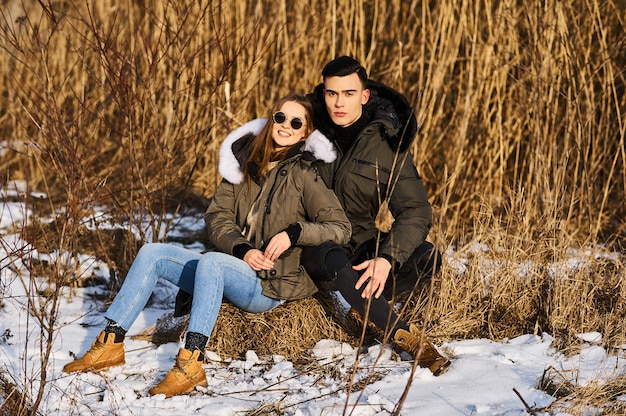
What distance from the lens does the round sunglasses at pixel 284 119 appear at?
9.29ft

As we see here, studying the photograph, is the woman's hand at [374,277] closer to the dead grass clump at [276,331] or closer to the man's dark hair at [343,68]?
the dead grass clump at [276,331]

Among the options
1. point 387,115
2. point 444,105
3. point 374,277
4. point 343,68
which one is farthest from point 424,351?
point 444,105

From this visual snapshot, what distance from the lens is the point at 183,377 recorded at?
99.1 inches

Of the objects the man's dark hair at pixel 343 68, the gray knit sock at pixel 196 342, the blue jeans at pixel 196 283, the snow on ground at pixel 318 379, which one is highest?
the man's dark hair at pixel 343 68

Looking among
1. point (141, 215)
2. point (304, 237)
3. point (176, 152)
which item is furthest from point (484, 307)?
point (176, 152)

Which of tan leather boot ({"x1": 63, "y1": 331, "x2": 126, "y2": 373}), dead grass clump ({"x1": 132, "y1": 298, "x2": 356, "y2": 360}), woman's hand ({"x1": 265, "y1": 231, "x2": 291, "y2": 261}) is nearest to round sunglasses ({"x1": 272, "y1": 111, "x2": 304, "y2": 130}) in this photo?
woman's hand ({"x1": 265, "y1": 231, "x2": 291, "y2": 261})

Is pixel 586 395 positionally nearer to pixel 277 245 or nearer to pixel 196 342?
pixel 277 245

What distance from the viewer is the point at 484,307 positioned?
305 cm

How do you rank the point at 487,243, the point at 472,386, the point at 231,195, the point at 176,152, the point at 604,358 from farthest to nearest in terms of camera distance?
1. the point at 176,152
2. the point at 487,243
3. the point at 231,195
4. the point at 604,358
5. the point at 472,386

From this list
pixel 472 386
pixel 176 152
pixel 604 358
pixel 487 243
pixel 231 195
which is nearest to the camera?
pixel 472 386

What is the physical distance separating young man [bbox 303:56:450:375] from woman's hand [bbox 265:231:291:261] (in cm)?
13

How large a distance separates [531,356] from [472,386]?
37 centimetres

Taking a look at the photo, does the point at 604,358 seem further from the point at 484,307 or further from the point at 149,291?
the point at 149,291

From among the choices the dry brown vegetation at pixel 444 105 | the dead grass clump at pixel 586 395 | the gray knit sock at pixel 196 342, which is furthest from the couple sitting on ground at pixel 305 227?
the dry brown vegetation at pixel 444 105
